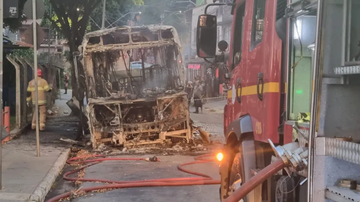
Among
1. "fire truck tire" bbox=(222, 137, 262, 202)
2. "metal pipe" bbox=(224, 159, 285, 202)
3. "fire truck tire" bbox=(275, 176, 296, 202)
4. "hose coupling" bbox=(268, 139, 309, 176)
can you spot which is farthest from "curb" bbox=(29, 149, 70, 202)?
"hose coupling" bbox=(268, 139, 309, 176)

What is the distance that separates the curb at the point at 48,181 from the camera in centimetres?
621

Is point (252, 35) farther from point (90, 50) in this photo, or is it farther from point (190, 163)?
point (90, 50)

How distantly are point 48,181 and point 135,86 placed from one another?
5.99 meters

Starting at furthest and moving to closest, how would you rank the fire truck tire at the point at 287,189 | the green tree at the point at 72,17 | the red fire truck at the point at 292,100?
the green tree at the point at 72,17
the fire truck tire at the point at 287,189
the red fire truck at the point at 292,100

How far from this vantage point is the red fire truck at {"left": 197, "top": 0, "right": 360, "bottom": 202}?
2.35m

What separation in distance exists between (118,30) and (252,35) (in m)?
Result: 7.72

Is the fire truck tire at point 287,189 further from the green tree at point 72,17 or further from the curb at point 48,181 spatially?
the green tree at point 72,17

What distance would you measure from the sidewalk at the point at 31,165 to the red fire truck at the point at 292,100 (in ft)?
9.96

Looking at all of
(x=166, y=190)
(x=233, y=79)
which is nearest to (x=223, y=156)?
(x=233, y=79)

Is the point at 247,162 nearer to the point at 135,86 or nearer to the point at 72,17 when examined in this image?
the point at 135,86

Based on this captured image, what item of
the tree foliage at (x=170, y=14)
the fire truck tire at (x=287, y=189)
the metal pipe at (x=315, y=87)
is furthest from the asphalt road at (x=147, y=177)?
the tree foliage at (x=170, y=14)

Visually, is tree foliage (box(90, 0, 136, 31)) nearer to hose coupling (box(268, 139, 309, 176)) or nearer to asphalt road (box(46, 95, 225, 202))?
asphalt road (box(46, 95, 225, 202))

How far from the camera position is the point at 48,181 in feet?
23.6

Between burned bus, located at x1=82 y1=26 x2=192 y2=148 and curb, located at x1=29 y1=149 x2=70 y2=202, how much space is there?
168 cm
